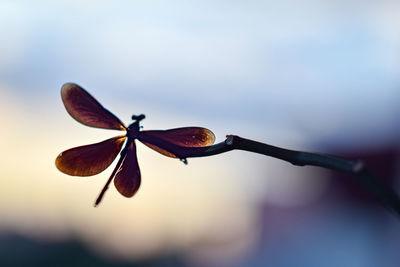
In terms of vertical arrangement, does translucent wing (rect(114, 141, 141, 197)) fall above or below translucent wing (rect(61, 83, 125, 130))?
below

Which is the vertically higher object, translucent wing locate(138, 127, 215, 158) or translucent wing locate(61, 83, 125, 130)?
translucent wing locate(61, 83, 125, 130)

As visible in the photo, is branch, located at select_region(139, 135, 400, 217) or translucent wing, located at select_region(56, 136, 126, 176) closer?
branch, located at select_region(139, 135, 400, 217)

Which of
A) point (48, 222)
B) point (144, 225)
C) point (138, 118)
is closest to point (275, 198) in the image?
point (144, 225)

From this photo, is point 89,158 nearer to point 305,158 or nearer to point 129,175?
point 129,175

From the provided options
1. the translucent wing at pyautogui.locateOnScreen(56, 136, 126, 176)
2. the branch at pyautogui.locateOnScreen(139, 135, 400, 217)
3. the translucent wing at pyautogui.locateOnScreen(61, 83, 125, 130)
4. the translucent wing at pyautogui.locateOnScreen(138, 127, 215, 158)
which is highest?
the translucent wing at pyautogui.locateOnScreen(61, 83, 125, 130)

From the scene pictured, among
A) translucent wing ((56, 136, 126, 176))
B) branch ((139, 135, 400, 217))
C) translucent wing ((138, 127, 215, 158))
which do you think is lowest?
branch ((139, 135, 400, 217))

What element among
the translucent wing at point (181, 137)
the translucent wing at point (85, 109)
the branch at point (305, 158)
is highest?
the translucent wing at point (85, 109)

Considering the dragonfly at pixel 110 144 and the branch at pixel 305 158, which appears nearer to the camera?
the branch at pixel 305 158
